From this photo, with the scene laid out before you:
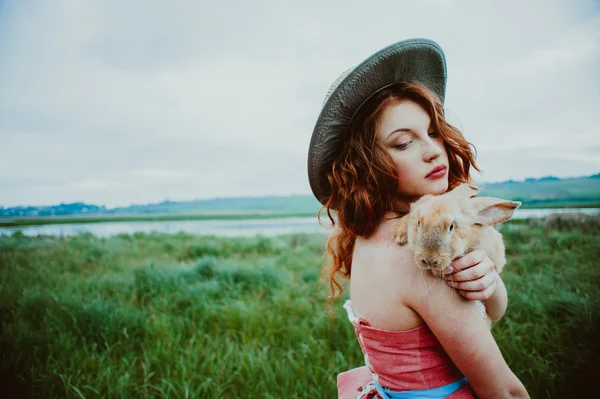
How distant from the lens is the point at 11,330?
12.0 ft

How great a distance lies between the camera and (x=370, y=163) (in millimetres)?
1539

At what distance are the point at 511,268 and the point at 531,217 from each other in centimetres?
768

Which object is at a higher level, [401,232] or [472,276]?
[401,232]

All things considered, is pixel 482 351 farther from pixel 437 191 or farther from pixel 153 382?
pixel 153 382

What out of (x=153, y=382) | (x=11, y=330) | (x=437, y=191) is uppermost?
(x=437, y=191)

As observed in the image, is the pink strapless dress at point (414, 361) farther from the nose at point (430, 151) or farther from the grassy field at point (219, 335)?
the grassy field at point (219, 335)

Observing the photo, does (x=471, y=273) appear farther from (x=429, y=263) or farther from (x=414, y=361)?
(x=414, y=361)

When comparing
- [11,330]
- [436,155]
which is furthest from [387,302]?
[11,330]

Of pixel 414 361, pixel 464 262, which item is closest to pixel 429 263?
pixel 464 262

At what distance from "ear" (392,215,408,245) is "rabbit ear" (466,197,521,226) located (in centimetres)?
24

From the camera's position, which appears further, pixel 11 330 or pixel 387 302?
pixel 11 330

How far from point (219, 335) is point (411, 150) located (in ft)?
11.3

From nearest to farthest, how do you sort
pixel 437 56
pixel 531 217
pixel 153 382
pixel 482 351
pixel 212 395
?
1. pixel 482 351
2. pixel 437 56
3. pixel 212 395
4. pixel 153 382
5. pixel 531 217

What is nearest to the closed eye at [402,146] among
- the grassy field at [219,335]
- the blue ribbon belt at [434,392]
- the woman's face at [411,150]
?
the woman's face at [411,150]
